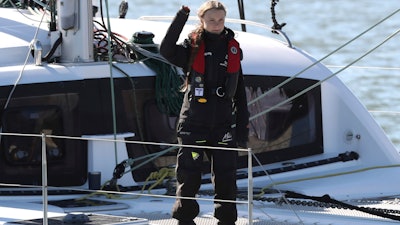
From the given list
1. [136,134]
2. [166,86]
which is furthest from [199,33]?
[136,134]

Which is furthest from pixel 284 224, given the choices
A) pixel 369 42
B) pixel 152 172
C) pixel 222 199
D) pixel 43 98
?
pixel 369 42

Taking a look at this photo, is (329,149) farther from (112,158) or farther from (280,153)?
(112,158)

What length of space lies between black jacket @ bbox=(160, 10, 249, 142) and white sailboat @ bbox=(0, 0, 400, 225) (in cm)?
41

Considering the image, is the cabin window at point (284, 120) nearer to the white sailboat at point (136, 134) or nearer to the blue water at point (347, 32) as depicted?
the white sailboat at point (136, 134)

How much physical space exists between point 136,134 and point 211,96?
1.34 meters

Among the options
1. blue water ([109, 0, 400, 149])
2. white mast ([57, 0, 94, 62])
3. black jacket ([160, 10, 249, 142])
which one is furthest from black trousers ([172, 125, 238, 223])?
blue water ([109, 0, 400, 149])

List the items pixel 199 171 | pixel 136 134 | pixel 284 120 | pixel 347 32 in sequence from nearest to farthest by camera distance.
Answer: pixel 199 171 < pixel 136 134 < pixel 284 120 < pixel 347 32

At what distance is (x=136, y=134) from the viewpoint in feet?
29.5

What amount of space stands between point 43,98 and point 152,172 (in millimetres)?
952

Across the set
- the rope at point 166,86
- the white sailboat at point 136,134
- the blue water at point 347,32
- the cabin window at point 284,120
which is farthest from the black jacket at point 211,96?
the blue water at point 347,32

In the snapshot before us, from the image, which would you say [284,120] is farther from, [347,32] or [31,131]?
[347,32]

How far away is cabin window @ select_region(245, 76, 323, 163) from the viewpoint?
9.52 meters

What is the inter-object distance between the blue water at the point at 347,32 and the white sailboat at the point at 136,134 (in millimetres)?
6575

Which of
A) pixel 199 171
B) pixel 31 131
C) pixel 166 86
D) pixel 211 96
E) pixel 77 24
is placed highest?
pixel 77 24
